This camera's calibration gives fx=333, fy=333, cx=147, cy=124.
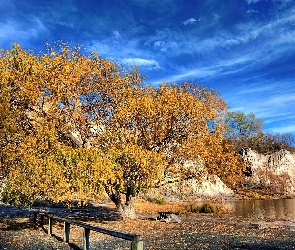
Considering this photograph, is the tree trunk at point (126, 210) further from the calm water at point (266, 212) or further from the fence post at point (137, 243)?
the fence post at point (137, 243)

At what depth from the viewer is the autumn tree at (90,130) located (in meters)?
23.6

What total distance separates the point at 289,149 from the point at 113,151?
118 metres

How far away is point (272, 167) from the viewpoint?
121m

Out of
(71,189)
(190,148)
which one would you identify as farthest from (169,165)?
(71,189)

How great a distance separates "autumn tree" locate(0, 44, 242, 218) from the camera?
77.4ft

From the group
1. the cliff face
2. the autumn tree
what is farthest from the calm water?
the cliff face

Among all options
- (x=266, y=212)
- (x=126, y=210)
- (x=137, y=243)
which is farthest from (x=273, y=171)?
(x=137, y=243)

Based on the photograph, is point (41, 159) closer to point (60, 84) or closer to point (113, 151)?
point (113, 151)

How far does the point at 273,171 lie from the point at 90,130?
10092cm

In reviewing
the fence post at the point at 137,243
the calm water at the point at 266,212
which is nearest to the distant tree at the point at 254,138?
the calm water at the point at 266,212

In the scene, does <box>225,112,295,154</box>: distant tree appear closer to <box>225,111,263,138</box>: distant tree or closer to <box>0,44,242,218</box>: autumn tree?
<box>225,111,263,138</box>: distant tree

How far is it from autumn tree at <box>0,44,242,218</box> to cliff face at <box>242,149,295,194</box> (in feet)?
278

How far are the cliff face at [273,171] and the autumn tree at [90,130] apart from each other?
8464cm

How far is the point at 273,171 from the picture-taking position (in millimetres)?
119062
